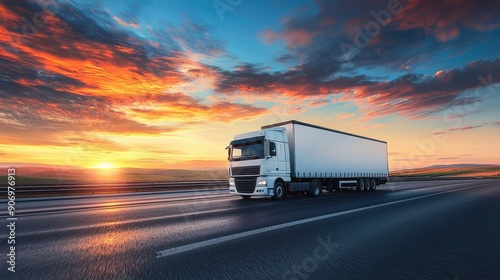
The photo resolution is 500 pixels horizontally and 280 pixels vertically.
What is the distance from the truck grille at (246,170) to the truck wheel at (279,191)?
1380 mm

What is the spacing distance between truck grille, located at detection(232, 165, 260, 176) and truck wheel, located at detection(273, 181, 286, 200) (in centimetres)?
138

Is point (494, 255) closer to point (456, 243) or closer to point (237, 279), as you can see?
point (456, 243)

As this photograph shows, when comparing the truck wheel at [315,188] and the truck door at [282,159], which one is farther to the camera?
the truck wheel at [315,188]

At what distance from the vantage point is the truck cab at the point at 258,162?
1495 centimetres

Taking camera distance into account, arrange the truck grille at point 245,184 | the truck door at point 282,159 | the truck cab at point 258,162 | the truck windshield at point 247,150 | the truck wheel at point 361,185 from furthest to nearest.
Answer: the truck wheel at point 361,185 < the truck door at point 282,159 < the truck windshield at point 247,150 < the truck grille at point 245,184 < the truck cab at point 258,162

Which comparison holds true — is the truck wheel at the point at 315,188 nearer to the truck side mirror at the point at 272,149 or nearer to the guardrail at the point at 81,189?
the truck side mirror at the point at 272,149

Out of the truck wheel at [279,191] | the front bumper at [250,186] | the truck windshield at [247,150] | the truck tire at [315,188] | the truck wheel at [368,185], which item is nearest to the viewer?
the front bumper at [250,186]

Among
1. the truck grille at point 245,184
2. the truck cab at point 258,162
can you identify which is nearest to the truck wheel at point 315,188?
the truck cab at point 258,162

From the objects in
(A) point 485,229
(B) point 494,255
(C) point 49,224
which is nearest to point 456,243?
(B) point 494,255

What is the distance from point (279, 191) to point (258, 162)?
6.67 ft

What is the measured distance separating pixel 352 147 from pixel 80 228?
63.4 feet

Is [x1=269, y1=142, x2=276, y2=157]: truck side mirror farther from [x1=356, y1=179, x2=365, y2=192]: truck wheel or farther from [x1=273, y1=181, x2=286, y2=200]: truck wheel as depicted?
[x1=356, y1=179, x2=365, y2=192]: truck wheel

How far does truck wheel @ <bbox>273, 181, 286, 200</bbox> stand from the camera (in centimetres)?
1552

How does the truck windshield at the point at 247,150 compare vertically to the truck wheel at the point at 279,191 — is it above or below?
above
